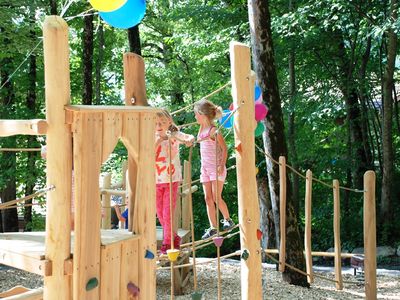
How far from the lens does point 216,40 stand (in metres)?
11.1

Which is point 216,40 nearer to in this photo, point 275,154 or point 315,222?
point 275,154

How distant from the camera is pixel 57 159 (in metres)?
3.23

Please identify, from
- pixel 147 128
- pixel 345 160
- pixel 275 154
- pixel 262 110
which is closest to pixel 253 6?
pixel 275 154

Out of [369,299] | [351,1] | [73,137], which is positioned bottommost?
[369,299]

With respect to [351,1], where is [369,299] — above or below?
below

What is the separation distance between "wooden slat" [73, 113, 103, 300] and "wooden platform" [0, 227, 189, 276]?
130 millimetres

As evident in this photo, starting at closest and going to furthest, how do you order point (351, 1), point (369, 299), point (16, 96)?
1. point (369, 299)
2. point (351, 1)
3. point (16, 96)

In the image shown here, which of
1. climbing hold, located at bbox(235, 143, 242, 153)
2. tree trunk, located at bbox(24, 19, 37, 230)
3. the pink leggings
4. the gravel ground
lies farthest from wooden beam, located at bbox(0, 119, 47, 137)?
tree trunk, located at bbox(24, 19, 37, 230)

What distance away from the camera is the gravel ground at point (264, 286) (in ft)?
24.9

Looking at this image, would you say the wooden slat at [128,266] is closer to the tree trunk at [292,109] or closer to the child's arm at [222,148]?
the child's arm at [222,148]

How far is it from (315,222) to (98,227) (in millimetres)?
10931

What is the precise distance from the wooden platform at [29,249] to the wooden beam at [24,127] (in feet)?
2.08

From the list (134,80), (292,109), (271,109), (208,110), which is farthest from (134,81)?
(292,109)

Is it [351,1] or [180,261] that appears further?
[351,1]
